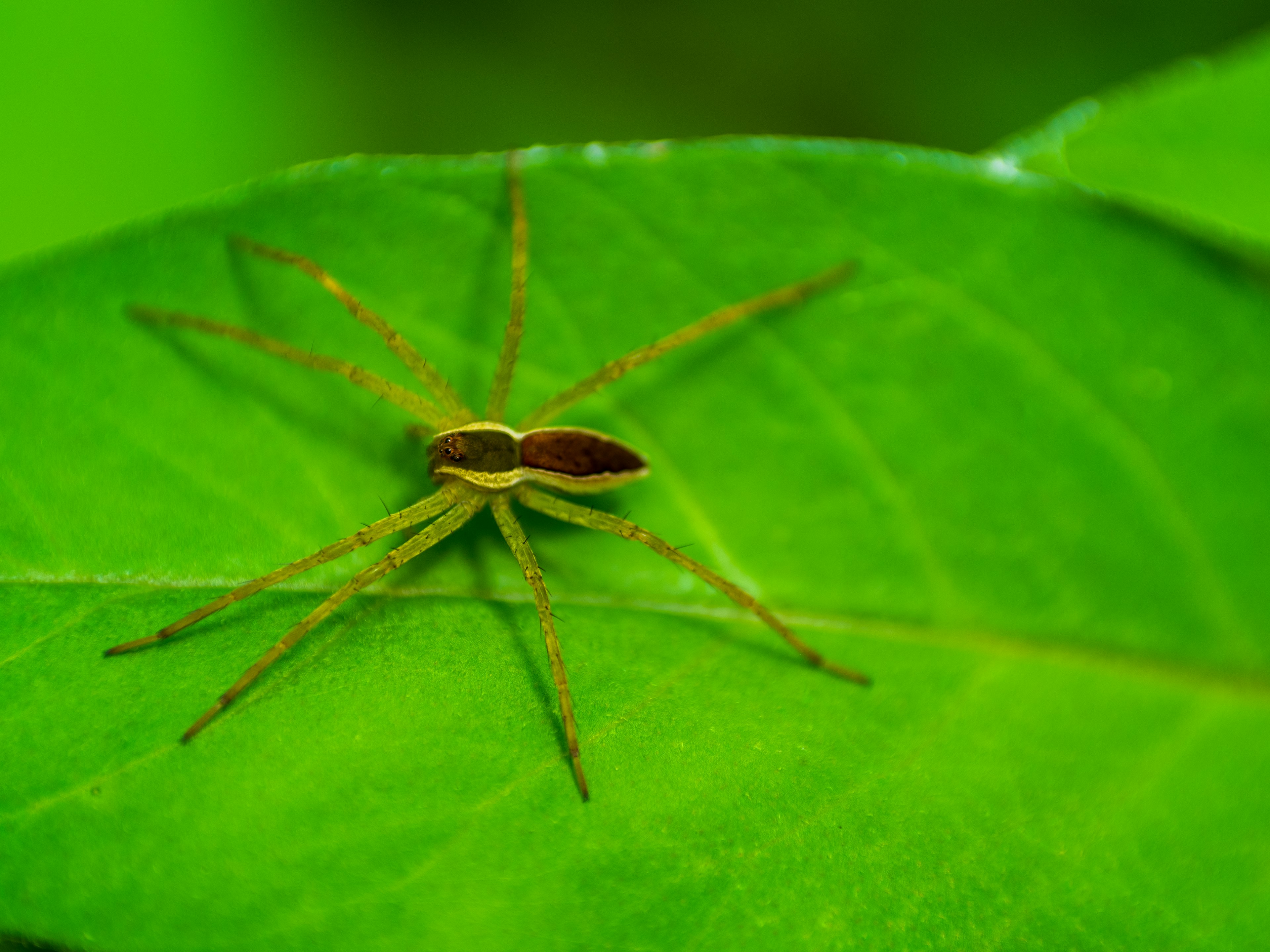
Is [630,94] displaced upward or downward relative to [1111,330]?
upward

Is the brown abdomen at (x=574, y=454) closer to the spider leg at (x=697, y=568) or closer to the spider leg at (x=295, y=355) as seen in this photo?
the spider leg at (x=697, y=568)

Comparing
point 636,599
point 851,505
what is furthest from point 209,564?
point 851,505

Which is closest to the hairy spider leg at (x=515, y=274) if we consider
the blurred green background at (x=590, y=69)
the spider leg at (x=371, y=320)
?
the spider leg at (x=371, y=320)

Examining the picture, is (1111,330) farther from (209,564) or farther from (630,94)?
(630,94)

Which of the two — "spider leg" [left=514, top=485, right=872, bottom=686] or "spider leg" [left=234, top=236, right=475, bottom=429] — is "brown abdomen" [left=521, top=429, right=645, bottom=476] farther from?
"spider leg" [left=234, top=236, right=475, bottom=429]

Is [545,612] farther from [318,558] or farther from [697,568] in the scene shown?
[318,558]

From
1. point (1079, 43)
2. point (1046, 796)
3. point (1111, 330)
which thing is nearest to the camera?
point (1046, 796)

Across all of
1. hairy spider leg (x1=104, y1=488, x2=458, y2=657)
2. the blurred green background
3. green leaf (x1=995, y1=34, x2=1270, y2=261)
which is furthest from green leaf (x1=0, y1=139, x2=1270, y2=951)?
the blurred green background
